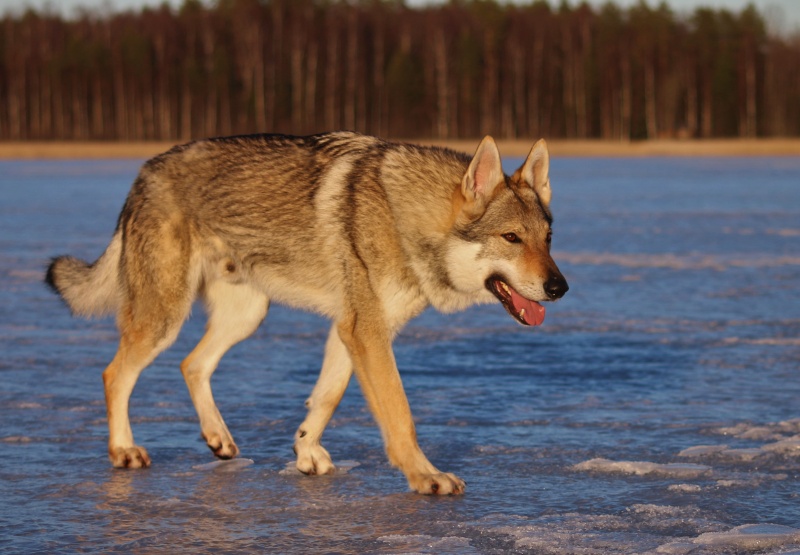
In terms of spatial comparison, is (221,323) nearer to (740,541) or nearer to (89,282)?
(89,282)

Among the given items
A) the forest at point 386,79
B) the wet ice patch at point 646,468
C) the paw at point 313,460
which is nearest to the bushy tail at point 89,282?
the paw at point 313,460

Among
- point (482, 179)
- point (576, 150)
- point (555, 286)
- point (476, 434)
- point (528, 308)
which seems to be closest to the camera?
point (555, 286)

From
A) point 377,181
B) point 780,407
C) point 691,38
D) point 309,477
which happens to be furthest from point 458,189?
point 691,38

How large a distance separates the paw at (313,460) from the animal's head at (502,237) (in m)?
0.93

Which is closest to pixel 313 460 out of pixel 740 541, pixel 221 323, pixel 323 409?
pixel 323 409

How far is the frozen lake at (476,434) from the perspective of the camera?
152 inches

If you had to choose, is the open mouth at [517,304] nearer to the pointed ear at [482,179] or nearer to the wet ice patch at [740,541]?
the pointed ear at [482,179]

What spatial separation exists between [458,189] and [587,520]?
1542 millimetres

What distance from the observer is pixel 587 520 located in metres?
3.96

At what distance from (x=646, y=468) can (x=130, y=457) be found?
2199 mm

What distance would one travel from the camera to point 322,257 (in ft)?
16.1

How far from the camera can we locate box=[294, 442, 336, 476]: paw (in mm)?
4727

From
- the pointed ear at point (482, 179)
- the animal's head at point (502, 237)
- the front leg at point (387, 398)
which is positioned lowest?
the front leg at point (387, 398)

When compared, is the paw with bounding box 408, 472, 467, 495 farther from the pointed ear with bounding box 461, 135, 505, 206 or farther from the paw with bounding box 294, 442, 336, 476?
the pointed ear with bounding box 461, 135, 505, 206
